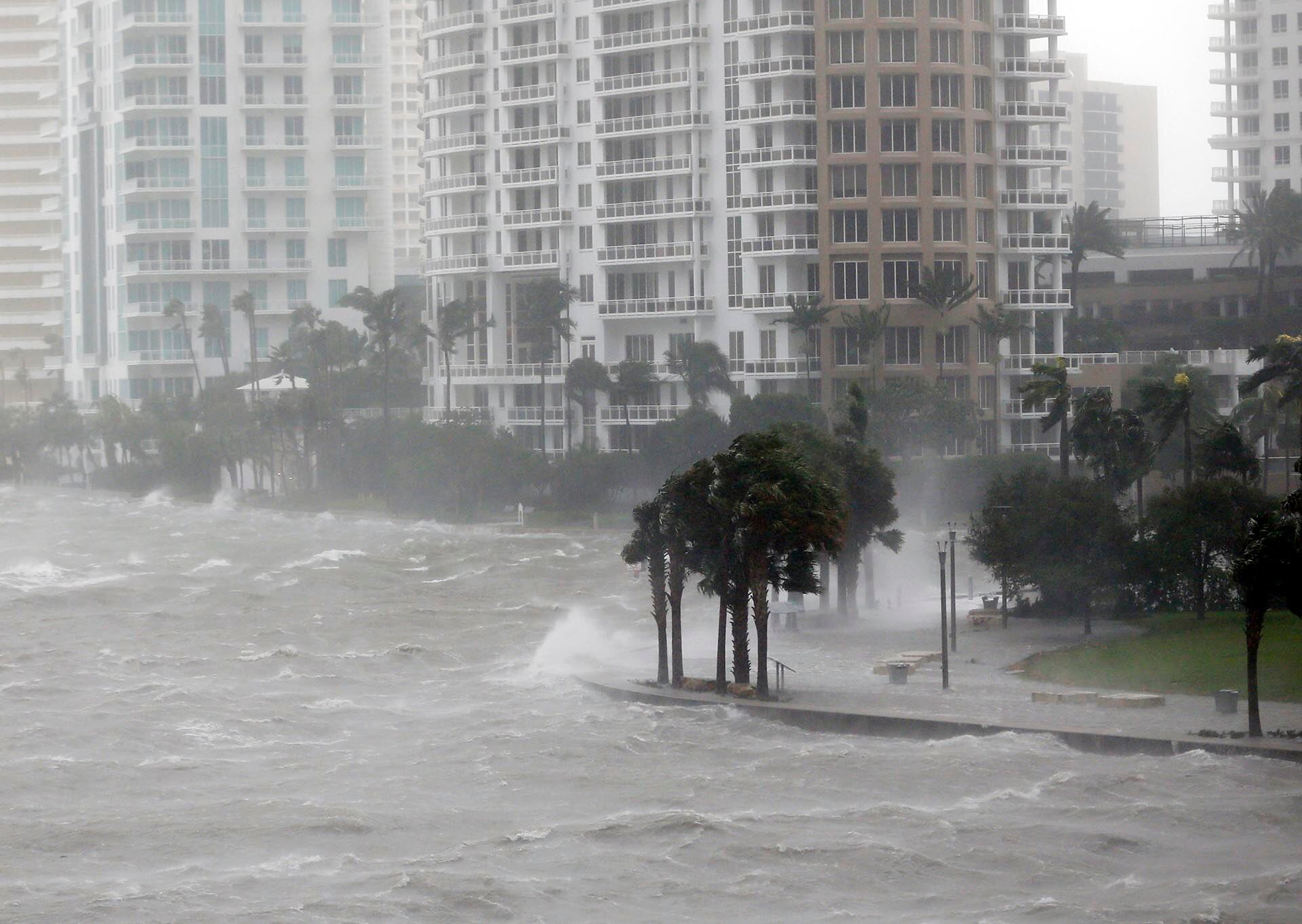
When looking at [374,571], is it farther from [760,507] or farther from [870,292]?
[760,507]

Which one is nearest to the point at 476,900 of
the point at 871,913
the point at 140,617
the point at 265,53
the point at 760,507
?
the point at 871,913

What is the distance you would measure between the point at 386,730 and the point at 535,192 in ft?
282

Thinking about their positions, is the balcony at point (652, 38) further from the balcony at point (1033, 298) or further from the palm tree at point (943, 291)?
the balcony at point (1033, 298)

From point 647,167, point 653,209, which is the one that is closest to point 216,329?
point 647,167

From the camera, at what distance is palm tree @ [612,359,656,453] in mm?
123062

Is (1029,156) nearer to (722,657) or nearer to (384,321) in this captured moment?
(384,321)

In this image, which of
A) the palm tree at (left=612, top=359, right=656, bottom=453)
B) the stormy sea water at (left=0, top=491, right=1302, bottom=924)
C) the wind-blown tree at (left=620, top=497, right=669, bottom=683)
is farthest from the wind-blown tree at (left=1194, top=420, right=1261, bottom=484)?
the palm tree at (left=612, top=359, right=656, bottom=453)

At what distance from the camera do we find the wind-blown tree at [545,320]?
412ft

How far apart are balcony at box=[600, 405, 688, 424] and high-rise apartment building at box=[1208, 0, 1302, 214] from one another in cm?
6804

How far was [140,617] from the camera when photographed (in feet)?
255

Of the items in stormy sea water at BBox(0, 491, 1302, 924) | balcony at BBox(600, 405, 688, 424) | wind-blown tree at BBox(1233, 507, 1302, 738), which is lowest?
stormy sea water at BBox(0, 491, 1302, 924)

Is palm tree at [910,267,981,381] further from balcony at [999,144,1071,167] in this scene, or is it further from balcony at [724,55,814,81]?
balcony at [724,55,814,81]

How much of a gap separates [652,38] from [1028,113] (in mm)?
23624

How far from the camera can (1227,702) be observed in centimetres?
4453
